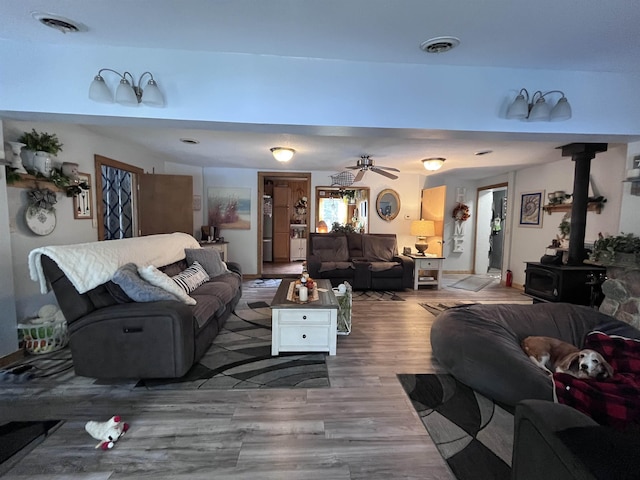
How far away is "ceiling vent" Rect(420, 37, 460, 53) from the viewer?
1931 millimetres

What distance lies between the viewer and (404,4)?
1596mm

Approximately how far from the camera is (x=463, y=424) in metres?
1.82

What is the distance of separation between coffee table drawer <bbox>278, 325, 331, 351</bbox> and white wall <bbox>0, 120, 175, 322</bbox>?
230 cm

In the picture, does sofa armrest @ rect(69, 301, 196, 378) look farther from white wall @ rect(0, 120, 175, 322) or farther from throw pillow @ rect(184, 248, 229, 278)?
throw pillow @ rect(184, 248, 229, 278)

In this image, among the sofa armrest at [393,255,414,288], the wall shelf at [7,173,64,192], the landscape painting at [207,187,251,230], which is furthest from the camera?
the landscape painting at [207,187,251,230]

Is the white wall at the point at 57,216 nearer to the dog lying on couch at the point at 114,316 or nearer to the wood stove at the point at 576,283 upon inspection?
the dog lying on couch at the point at 114,316

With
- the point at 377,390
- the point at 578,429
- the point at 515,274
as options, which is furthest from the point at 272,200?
the point at 578,429

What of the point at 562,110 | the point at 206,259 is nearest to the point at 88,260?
the point at 206,259

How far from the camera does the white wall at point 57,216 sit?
101 inches

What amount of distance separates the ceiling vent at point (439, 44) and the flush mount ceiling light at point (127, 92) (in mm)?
1909

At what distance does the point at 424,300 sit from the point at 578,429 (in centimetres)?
385

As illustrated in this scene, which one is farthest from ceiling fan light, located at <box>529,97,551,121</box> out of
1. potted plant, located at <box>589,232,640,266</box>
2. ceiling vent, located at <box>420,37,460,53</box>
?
potted plant, located at <box>589,232,640,266</box>

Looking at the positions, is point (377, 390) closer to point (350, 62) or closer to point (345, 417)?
point (345, 417)

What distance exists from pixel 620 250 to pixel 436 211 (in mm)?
3130
